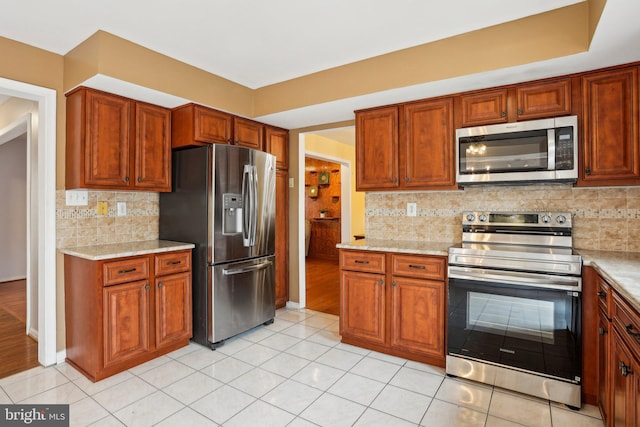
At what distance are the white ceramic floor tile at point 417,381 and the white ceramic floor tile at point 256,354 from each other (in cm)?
105

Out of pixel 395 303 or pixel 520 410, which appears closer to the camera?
pixel 520 410

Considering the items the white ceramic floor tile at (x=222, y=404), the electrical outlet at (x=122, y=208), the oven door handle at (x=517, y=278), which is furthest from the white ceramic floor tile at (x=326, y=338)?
the electrical outlet at (x=122, y=208)

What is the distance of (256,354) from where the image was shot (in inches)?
115

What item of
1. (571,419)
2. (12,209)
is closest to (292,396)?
(571,419)

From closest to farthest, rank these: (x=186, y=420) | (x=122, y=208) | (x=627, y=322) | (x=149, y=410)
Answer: (x=627, y=322), (x=186, y=420), (x=149, y=410), (x=122, y=208)

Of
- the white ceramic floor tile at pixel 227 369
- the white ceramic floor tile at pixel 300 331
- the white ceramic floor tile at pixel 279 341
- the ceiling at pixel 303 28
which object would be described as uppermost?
the ceiling at pixel 303 28

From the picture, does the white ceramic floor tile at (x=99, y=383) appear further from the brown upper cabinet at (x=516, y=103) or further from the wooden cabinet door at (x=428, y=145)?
the brown upper cabinet at (x=516, y=103)

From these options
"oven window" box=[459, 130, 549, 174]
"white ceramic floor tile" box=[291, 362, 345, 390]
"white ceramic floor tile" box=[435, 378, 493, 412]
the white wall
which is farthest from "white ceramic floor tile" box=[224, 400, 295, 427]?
the white wall

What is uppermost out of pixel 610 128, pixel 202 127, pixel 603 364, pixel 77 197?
pixel 202 127

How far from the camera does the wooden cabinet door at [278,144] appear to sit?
393 centimetres

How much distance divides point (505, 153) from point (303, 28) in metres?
1.74

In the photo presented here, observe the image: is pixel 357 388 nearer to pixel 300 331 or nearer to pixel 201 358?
pixel 300 331

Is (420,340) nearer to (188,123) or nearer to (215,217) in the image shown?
(215,217)

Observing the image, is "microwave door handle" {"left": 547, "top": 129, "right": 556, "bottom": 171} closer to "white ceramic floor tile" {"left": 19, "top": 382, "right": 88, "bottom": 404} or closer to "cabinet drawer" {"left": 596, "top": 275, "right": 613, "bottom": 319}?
"cabinet drawer" {"left": 596, "top": 275, "right": 613, "bottom": 319}
